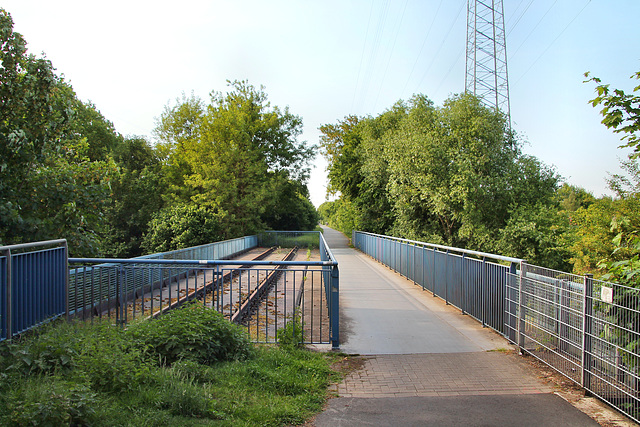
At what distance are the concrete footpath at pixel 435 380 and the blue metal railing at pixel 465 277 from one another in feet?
1.05

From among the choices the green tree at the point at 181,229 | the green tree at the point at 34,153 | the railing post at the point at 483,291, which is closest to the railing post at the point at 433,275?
the railing post at the point at 483,291

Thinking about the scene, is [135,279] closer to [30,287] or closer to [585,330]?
[30,287]

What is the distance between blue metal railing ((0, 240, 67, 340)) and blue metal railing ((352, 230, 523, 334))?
269 inches

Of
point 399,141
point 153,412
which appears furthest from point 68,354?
point 399,141

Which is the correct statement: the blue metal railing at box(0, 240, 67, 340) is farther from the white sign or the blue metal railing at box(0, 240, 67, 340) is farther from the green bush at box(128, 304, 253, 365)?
the white sign

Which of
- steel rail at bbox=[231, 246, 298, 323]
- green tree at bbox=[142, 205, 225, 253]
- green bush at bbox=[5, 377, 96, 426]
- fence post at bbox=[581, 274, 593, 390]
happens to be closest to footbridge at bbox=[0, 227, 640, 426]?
fence post at bbox=[581, 274, 593, 390]

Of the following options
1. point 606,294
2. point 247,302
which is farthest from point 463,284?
point 606,294

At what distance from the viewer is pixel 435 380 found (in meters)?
5.20

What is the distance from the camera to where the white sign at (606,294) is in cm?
430

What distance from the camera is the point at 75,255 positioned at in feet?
31.8

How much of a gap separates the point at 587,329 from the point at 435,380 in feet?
5.92

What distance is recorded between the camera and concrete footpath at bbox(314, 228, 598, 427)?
414cm

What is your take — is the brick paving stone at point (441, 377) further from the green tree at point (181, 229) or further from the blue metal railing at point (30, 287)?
the green tree at point (181, 229)

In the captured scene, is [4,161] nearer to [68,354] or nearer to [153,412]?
[68,354]
